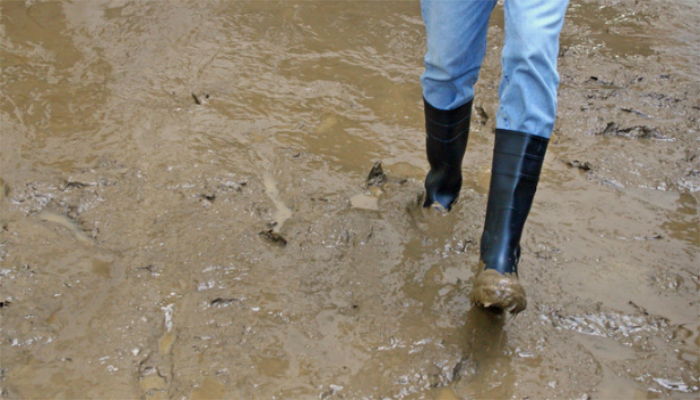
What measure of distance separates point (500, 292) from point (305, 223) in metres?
0.85

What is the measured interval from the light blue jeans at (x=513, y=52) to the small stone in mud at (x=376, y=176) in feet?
1.87

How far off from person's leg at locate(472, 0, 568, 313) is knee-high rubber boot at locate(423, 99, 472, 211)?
0.35 metres

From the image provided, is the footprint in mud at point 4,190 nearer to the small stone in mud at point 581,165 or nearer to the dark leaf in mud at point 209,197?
the dark leaf in mud at point 209,197

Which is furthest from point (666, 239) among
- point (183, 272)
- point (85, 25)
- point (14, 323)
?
point (85, 25)

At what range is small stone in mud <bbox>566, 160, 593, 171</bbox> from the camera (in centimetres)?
264

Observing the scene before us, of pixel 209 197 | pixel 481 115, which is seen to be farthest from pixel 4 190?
pixel 481 115

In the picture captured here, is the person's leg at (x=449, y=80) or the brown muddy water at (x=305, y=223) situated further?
the person's leg at (x=449, y=80)

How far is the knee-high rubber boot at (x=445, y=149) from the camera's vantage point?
6.89 feet

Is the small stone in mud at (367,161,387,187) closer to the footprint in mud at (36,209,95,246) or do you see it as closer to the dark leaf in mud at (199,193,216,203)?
the dark leaf in mud at (199,193,216,203)

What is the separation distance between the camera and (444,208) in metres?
2.34

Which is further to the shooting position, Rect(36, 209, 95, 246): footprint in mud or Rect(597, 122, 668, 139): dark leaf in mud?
Rect(597, 122, 668, 139): dark leaf in mud

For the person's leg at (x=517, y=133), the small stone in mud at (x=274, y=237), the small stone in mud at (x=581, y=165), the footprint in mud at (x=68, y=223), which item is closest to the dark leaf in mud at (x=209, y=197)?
the small stone in mud at (x=274, y=237)

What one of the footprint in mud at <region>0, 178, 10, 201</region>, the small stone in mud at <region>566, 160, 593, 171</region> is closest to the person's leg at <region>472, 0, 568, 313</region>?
the small stone in mud at <region>566, 160, 593, 171</region>

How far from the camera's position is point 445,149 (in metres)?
2.17
